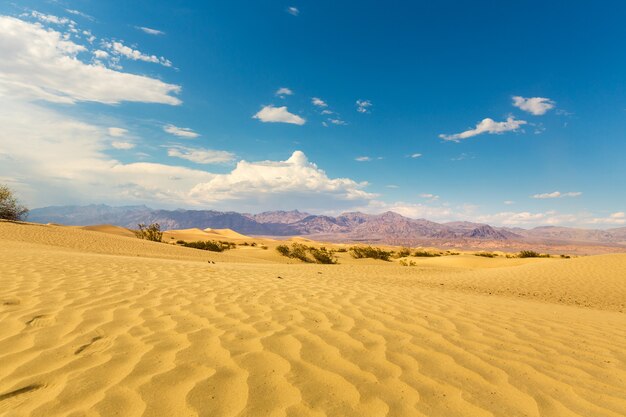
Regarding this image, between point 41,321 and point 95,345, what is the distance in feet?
3.63

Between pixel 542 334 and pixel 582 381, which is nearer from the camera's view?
pixel 582 381

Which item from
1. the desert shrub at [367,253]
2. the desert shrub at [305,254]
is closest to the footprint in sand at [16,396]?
the desert shrub at [305,254]

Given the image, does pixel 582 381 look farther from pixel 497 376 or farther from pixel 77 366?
pixel 77 366

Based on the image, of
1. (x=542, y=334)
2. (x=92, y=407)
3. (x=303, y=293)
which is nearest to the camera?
(x=92, y=407)

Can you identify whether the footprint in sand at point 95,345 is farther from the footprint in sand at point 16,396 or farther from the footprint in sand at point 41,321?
the footprint in sand at point 41,321

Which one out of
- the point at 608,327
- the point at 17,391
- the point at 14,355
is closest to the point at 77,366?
the point at 17,391

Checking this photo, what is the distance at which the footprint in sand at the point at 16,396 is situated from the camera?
217cm

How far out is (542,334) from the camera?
4.46 m

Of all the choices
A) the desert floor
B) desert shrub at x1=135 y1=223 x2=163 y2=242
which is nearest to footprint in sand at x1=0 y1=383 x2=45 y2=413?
the desert floor

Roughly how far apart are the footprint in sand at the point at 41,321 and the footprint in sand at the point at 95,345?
0.80 m

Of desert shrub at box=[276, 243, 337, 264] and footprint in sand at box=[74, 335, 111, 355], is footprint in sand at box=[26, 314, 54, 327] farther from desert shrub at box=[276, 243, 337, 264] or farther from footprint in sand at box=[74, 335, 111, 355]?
desert shrub at box=[276, 243, 337, 264]

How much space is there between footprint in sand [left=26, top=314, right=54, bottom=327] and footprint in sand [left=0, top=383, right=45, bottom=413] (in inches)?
60.0

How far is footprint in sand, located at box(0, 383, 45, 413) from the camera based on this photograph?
2.17m

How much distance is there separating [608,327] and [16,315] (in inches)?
317
